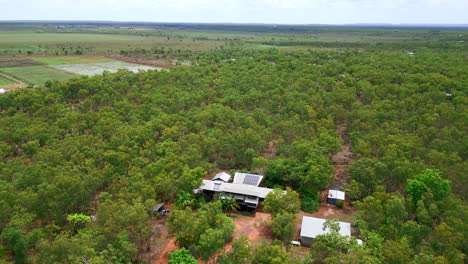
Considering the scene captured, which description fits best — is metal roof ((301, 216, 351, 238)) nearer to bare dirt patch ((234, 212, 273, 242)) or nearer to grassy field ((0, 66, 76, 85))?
bare dirt patch ((234, 212, 273, 242))

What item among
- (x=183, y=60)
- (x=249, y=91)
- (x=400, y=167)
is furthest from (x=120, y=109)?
(x=183, y=60)

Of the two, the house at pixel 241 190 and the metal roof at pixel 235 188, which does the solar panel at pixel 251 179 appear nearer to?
the house at pixel 241 190

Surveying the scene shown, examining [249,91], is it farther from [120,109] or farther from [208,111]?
[120,109]

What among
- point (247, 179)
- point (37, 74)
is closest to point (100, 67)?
point (37, 74)

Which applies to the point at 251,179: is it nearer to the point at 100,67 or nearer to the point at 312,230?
the point at 312,230

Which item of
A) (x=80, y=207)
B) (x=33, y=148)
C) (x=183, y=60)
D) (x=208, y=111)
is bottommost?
(x=80, y=207)

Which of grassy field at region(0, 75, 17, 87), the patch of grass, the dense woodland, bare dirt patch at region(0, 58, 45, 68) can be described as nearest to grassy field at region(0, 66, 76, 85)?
grassy field at region(0, 75, 17, 87)

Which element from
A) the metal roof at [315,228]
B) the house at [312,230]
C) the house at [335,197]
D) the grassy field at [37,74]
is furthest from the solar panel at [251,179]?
the grassy field at [37,74]
